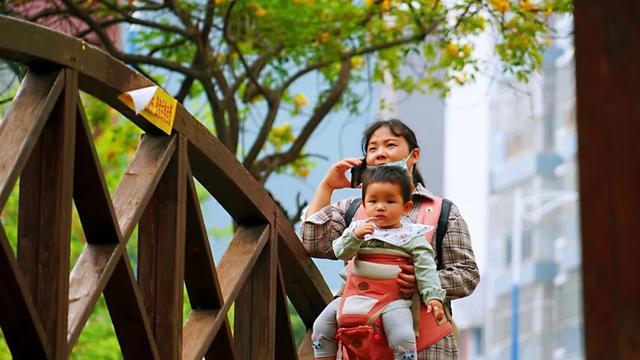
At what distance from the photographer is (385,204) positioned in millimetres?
6176

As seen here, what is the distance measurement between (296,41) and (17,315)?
766 centimetres

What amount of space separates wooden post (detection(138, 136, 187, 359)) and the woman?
24.6 inches

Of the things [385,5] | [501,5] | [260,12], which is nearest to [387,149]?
[501,5]

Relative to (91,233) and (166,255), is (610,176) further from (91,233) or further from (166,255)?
(166,255)

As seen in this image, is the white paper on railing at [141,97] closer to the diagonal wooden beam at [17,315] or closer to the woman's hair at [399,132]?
the diagonal wooden beam at [17,315]

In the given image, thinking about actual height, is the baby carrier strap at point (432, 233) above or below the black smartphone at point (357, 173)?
below

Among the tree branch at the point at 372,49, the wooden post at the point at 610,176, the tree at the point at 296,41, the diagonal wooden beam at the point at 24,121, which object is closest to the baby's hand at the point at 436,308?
the diagonal wooden beam at the point at 24,121

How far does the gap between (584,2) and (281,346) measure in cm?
413

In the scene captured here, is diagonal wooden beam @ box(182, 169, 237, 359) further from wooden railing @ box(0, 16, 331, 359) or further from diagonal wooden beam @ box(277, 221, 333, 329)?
diagonal wooden beam @ box(277, 221, 333, 329)

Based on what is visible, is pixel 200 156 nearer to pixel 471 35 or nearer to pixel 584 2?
pixel 584 2

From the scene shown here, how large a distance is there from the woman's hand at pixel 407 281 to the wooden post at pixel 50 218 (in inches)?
49.7

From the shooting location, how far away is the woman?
6.29m

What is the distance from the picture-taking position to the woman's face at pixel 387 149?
6.54 metres

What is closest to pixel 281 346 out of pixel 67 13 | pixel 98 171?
pixel 98 171
